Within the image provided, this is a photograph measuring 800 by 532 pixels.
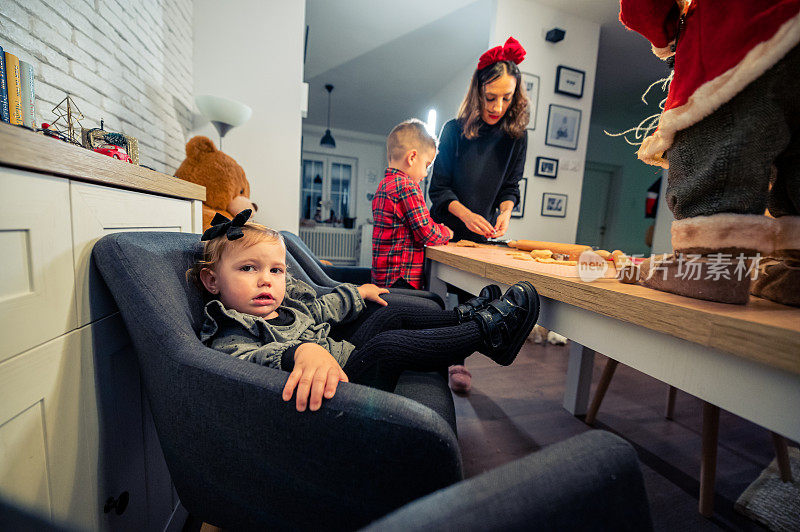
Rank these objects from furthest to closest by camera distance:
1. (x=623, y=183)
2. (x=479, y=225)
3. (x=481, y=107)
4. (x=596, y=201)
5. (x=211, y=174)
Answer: (x=596, y=201)
(x=623, y=183)
(x=211, y=174)
(x=481, y=107)
(x=479, y=225)

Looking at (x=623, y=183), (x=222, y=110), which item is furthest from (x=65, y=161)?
(x=623, y=183)

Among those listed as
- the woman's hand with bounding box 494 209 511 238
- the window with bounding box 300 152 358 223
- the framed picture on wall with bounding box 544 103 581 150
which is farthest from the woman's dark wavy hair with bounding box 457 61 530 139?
the window with bounding box 300 152 358 223

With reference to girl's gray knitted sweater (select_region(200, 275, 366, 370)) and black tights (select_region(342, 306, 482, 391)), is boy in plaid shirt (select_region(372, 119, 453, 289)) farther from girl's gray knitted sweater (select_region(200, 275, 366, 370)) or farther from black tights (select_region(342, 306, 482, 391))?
black tights (select_region(342, 306, 482, 391))

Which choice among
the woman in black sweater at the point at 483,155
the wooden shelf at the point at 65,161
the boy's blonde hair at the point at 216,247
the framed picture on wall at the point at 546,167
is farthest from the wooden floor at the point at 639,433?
the framed picture on wall at the point at 546,167

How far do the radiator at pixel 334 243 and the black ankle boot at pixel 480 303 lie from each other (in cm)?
619

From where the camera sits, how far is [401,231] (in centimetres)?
149

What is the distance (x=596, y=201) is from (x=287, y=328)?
7419 millimetres

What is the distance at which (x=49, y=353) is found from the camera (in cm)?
50

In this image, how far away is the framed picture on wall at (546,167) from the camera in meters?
3.19

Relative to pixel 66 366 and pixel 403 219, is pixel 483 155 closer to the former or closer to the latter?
pixel 403 219

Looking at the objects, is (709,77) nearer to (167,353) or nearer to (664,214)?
(167,353)

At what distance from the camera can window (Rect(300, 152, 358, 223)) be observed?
7512mm

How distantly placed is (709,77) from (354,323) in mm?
1011

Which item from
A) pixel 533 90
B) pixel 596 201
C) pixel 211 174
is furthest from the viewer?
pixel 596 201
